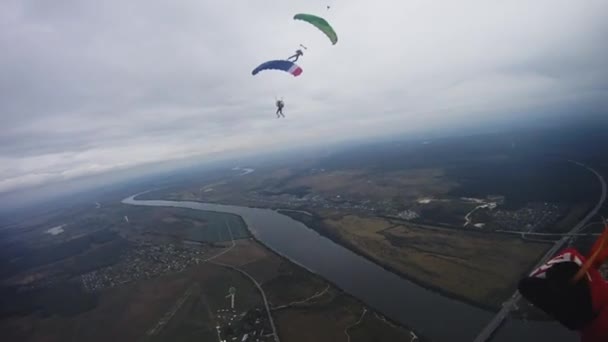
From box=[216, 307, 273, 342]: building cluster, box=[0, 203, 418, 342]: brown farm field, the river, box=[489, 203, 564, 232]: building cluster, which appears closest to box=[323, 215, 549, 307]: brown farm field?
the river

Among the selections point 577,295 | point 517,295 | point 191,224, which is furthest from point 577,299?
point 191,224

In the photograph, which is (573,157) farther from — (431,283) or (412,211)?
(431,283)

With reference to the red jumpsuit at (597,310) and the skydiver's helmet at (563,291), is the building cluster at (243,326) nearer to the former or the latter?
the skydiver's helmet at (563,291)

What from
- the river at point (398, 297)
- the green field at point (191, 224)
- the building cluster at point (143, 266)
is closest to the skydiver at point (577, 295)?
the river at point (398, 297)

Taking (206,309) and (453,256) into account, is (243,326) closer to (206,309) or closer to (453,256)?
(206,309)

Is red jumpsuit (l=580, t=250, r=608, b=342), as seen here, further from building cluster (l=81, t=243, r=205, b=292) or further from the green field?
the green field

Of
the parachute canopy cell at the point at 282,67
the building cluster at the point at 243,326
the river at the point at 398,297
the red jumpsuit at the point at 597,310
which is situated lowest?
the river at the point at 398,297

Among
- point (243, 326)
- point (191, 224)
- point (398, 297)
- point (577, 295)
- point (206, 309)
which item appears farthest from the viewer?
point (191, 224)
